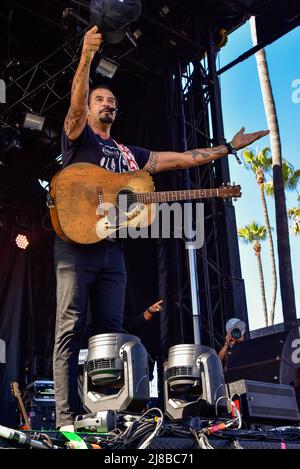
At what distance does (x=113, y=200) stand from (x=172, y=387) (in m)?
1.09

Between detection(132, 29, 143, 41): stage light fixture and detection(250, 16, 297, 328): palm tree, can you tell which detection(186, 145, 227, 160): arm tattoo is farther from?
detection(250, 16, 297, 328): palm tree

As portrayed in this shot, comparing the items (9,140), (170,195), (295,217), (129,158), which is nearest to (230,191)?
(170,195)

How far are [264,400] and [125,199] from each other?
133cm

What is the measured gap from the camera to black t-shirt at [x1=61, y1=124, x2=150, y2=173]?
327 centimetres

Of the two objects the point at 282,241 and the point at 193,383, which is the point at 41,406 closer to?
the point at 193,383

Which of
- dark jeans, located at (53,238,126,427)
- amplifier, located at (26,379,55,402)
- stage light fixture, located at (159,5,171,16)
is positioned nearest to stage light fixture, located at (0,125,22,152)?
stage light fixture, located at (159,5,171,16)

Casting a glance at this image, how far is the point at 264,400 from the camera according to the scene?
300 cm

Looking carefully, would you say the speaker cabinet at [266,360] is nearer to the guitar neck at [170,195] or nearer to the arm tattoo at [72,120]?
the guitar neck at [170,195]

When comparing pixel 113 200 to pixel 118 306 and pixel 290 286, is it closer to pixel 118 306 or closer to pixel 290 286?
pixel 118 306

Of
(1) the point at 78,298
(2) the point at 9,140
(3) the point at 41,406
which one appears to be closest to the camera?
(1) the point at 78,298

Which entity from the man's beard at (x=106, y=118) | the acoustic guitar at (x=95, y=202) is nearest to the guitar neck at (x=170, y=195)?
the acoustic guitar at (x=95, y=202)

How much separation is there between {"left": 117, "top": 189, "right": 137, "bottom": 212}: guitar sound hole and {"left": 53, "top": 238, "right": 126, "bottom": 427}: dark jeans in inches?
9.6

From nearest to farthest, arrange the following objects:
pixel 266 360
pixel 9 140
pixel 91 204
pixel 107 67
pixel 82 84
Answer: pixel 82 84 < pixel 91 204 < pixel 266 360 < pixel 107 67 < pixel 9 140

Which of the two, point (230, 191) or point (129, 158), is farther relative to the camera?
point (230, 191)
